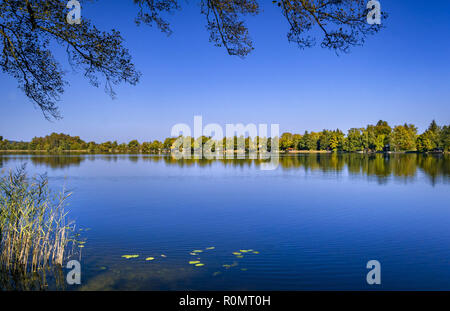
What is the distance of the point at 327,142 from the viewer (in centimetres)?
12406

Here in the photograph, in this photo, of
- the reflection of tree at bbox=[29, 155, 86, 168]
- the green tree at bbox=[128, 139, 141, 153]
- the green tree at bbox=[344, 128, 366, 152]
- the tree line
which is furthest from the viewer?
the green tree at bbox=[128, 139, 141, 153]

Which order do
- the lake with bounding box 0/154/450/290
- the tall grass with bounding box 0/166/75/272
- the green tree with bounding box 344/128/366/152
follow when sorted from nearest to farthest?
the tall grass with bounding box 0/166/75/272 → the lake with bounding box 0/154/450/290 → the green tree with bounding box 344/128/366/152

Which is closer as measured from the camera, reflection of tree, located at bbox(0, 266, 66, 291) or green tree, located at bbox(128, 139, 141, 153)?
reflection of tree, located at bbox(0, 266, 66, 291)

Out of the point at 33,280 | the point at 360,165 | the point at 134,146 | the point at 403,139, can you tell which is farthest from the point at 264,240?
the point at 134,146

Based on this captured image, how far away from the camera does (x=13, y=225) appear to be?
6426mm

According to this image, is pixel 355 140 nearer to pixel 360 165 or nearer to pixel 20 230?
pixel 360 165

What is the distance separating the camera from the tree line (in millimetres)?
92750

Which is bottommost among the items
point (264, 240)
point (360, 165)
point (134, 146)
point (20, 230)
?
point (264, 240)

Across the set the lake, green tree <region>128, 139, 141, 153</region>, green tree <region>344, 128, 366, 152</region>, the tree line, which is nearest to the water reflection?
the lake

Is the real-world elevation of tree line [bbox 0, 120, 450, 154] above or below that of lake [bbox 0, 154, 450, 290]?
above

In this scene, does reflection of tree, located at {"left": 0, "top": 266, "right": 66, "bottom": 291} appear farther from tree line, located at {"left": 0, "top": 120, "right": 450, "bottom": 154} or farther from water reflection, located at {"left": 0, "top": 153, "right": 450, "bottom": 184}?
tree line, located at {"left": 0, "top": 120, "right": 450, "bottom": 154}

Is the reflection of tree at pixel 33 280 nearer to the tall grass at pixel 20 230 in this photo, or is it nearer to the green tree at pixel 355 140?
the tall grass at pixel 20 230

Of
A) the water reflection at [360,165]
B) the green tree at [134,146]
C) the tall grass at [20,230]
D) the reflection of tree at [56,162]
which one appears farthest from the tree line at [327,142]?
the tall grass at [20,230]

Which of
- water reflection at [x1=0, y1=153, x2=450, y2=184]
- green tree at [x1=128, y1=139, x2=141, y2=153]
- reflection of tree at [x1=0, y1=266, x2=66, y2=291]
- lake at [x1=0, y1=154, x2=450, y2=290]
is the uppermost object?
green tree at [x1=128, y1=139, x2=141, y2=153]
